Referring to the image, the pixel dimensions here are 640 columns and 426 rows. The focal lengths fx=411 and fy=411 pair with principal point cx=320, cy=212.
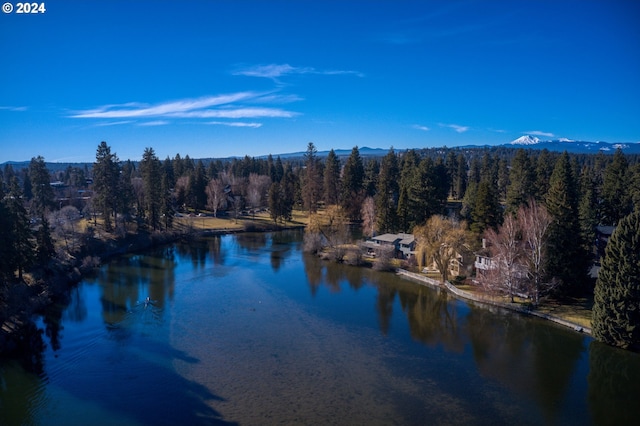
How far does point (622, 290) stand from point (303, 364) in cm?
1522

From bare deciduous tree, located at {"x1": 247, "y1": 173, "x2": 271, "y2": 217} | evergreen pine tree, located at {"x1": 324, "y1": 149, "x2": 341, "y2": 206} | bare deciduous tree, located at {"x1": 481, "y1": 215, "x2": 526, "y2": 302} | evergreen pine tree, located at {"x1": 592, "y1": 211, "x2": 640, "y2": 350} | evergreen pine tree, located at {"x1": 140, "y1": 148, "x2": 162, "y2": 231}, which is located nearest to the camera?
evergreen pine tree, located at {"x1": 592, "y1": 211, "x2": 640, "y2": 350}

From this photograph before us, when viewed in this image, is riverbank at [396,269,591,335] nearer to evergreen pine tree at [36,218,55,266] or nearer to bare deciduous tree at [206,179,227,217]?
evergreen pine tree at [36,218,55,266]

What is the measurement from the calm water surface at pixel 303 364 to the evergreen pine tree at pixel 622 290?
91 centimetres

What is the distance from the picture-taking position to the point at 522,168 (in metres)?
47.9

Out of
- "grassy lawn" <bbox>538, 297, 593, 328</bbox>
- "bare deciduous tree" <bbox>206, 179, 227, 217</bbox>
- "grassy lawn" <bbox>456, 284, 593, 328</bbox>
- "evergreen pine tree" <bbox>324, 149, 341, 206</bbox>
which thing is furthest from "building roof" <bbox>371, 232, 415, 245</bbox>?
"bare deciduous tree" <bbox>206, 179, 227, 217</bbox>

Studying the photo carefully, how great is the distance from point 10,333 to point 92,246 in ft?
59.1

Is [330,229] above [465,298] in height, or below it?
above

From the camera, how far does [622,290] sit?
62.8 ft

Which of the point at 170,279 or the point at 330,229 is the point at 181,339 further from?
the point at 330,229

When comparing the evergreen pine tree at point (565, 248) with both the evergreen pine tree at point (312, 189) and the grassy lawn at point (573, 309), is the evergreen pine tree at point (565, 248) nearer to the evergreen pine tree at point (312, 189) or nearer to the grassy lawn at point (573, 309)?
the grassy lawn at point (573, 309)

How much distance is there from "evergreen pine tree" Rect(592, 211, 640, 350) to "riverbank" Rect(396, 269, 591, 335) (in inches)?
84.4

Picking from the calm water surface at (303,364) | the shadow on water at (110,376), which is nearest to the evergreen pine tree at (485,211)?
the calm water surface at (303,364)

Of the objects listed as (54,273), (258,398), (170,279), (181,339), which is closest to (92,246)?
(54,273)

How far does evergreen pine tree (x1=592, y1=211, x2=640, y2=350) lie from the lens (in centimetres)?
1916
